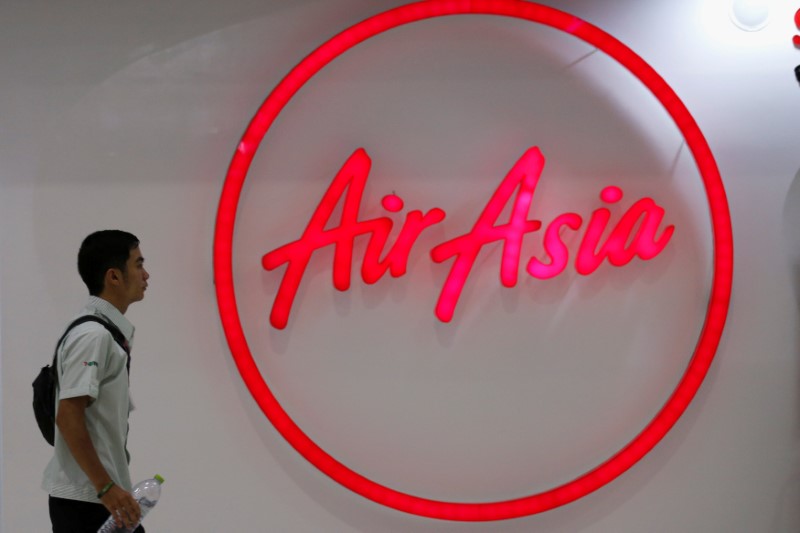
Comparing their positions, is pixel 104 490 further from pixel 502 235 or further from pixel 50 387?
pixel 502 235

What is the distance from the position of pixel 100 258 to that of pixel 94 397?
415mm

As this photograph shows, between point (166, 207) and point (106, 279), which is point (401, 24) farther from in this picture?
point (106, 279)

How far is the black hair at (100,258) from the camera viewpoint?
245 centimetres

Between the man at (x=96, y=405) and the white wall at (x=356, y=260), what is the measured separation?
3.55 feet

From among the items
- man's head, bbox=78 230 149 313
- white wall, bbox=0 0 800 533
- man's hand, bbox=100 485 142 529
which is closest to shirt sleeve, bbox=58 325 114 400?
man's head, bbox=78 230 149 313

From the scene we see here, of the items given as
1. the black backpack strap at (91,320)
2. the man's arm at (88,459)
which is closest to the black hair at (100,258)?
the black backpack strap at (91,320)

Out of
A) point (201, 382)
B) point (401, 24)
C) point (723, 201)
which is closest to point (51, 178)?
point (201, 382)

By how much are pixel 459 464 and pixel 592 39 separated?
179 centimetres

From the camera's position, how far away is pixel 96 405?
7.70ft

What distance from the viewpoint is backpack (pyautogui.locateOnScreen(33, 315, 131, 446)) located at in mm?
2375

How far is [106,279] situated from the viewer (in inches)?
96.5

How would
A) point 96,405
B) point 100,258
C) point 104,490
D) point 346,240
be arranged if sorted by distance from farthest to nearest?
1. point 346,240
2. point 100,258
3. point 96,405
4. point 104,490

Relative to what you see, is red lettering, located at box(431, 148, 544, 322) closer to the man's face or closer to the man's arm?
the man's face

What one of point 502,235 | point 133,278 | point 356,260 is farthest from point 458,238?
point 133,278
